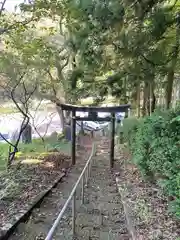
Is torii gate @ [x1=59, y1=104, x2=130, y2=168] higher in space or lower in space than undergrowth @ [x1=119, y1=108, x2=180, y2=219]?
higher

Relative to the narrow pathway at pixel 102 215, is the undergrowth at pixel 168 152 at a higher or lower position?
higher

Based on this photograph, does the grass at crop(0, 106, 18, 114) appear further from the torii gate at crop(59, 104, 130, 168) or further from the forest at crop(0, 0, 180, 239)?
the torii gate at crop(59, 104, 130, 168)

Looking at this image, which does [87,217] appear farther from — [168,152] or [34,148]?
[34,148]

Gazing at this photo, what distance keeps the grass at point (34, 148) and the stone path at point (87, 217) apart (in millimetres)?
2902

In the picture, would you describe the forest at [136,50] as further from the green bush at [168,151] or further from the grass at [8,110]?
the grass at [8,110]

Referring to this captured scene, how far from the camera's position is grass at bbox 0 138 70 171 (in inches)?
426

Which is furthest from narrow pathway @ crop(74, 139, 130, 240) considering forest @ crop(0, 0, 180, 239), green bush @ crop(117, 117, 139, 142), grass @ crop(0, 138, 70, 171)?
grass @ crop(0, 138, 70, 171)

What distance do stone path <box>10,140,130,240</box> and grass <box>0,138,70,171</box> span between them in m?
2.90

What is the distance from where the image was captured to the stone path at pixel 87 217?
418 centimetres

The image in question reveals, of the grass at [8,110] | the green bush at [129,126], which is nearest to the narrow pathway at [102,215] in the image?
the green bush at [129,126]

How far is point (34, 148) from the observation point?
14.1 meters

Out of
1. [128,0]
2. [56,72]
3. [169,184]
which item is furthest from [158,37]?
[56,72]

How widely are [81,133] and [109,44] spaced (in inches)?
541

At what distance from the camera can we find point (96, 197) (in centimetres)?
Answer: 645
